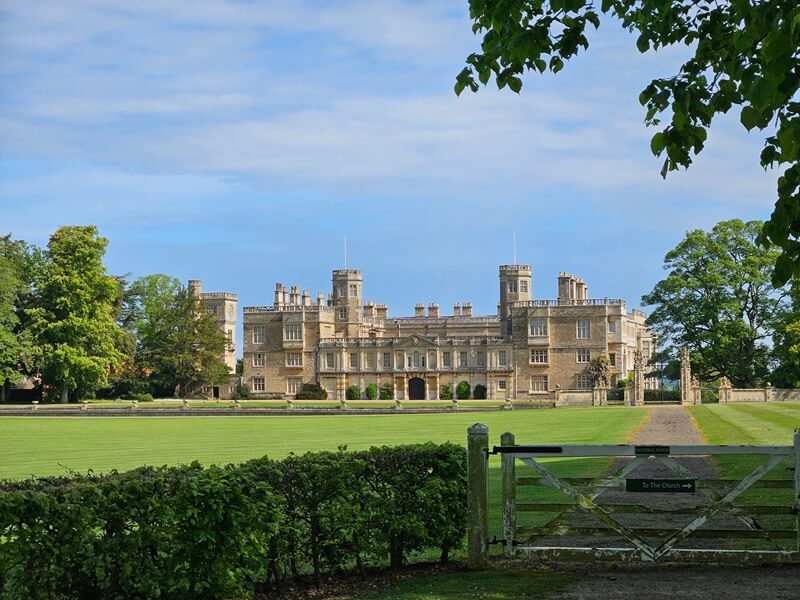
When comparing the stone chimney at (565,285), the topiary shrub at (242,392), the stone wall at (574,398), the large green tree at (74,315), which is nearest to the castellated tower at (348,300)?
the topiary shrub at (242,392)

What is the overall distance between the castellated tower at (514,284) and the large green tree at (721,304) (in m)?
38.2

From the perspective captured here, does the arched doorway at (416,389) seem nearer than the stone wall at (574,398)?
No

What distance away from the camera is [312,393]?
307ft

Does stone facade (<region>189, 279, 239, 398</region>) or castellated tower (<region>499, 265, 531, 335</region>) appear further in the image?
stone facade (<region>189, 279, 239, 398</region>)

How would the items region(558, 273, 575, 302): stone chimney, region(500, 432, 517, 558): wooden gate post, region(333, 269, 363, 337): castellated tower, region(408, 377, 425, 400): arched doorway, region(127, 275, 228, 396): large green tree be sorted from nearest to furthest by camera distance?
region(500, 432, 517, 558): wooden gate post < region(127, 275, 228, 396): large green tree < region(408, 377, 425, 400): arched doorway < region(558, 273, 575, 302): stone chimney < region(333, 269, 363, 337): castellated tower

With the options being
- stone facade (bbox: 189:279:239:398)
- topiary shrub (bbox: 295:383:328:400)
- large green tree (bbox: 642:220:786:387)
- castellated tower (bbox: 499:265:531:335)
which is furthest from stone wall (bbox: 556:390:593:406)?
stone facade (bbox: 189:279:239:398)

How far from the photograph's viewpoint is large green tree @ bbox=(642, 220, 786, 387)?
6406cm

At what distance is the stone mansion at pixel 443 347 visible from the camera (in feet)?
307

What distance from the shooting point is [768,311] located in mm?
64188

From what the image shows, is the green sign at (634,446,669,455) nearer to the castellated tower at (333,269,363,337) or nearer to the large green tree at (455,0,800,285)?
the large green tree at (455,0,800,285)

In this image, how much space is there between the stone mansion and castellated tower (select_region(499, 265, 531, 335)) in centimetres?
10

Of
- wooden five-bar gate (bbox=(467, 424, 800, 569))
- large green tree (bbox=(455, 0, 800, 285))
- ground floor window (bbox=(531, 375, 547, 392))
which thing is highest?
large green tree (bbox=(455, 0, 800, 285))

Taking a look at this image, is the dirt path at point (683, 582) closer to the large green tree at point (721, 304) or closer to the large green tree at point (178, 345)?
the large green tree at point (721, 304)

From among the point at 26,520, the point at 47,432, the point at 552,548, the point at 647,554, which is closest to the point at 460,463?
the point at 552,548
